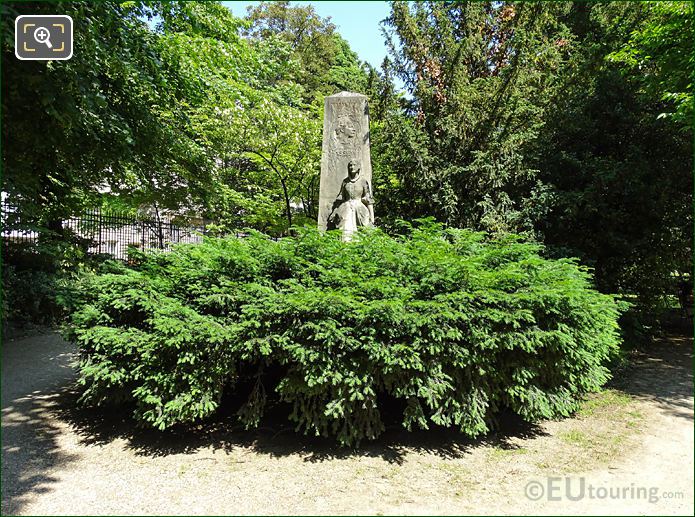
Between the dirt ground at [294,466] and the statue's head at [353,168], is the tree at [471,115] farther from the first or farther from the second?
the dirt ground at [294,466]

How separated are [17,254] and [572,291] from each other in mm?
9666

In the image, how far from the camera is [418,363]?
333cm

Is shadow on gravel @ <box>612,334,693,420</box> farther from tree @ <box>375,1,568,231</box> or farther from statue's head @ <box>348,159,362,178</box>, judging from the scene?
statue's head @ <box>348,159,362,178</box>

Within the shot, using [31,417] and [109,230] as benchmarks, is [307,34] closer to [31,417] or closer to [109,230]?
[109,230]

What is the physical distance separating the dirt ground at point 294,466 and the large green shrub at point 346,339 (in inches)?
11.2

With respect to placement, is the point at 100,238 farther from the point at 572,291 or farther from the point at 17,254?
the point at 572,291

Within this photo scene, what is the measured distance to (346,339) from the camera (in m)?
3.29

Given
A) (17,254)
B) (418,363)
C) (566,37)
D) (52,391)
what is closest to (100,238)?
(17,254)

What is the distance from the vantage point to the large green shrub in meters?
3.39

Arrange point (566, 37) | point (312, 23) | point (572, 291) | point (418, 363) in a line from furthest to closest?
1. point (312, 23)
2. point (566, 37)
3. point (572, 291)
4. point (418, 363)

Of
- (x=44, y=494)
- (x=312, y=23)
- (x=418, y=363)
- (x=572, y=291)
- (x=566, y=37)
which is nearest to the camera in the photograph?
(x=44, y=494)

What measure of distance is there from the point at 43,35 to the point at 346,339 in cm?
413

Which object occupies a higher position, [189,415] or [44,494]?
[189,415]

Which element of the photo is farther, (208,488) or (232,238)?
(232,238)
